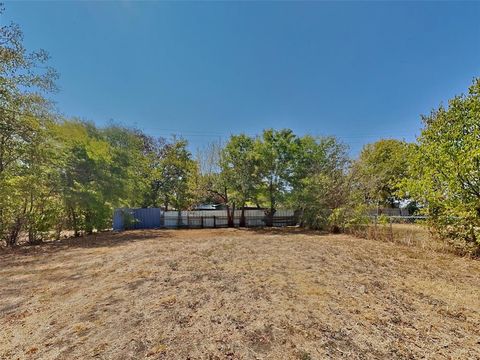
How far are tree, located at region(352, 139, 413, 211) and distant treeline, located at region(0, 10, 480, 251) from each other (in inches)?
4.1

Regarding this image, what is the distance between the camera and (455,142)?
593 cm

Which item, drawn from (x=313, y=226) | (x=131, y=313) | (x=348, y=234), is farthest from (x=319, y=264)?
(x=313, y=226)

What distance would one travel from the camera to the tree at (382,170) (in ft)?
30.1

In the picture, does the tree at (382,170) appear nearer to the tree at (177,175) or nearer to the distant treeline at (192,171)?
the distant treeline at (192,171)

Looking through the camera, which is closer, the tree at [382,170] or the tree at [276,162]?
the tree at [382,170]

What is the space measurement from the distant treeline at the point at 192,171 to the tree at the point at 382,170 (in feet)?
0.34

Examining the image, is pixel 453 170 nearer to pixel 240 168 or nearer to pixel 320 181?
pixel 320 181

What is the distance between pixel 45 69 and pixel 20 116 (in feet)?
5.04

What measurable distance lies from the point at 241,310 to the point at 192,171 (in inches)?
584

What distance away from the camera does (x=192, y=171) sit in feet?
56.2

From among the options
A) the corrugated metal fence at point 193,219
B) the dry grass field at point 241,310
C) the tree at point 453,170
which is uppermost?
the tree at point 453,170

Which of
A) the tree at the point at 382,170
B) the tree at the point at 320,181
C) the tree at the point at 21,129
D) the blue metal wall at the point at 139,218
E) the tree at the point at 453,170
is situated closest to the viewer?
the tree at the point at 453,170

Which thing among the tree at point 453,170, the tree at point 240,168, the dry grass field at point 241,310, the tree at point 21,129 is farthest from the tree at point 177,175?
the tree at point 453,170

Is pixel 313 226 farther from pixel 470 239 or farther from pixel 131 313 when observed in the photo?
pixel 131 313
